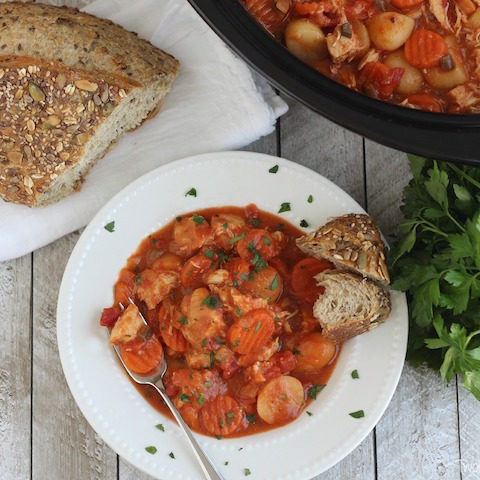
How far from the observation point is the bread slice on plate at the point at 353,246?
2621 millimetres

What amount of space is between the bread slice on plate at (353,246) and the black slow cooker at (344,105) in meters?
0.66

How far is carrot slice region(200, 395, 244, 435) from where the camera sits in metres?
2.71

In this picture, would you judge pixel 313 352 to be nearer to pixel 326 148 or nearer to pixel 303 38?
pixel 326 148

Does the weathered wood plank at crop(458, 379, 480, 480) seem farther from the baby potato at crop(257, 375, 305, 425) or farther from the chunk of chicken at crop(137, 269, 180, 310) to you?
the chunk of chicken at crop(137, 269, 180, 310)

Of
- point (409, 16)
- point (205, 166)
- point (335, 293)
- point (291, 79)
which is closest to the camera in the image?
point (291, 79)

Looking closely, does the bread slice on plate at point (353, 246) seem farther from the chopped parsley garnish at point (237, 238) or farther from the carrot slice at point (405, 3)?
the carrot slice at point (405, 3)

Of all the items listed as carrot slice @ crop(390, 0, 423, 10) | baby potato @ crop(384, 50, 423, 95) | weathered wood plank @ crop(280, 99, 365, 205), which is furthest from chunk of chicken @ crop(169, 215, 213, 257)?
carrot slice @ crop(390, 0, 423, 10)

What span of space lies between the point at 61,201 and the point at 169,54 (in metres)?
0.67

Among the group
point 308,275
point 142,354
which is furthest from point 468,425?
point 142,354

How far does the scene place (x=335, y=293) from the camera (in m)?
2.64

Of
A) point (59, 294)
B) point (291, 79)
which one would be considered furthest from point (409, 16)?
point (59, 294)

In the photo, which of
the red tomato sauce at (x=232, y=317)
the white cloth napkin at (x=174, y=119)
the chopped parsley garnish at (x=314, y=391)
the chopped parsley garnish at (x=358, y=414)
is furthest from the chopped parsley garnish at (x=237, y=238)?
the chopped parsley garnish at (x=358, y=414)

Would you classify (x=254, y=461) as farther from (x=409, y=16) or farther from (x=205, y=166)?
(x=409, y=16)

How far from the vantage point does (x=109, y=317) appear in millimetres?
2783
